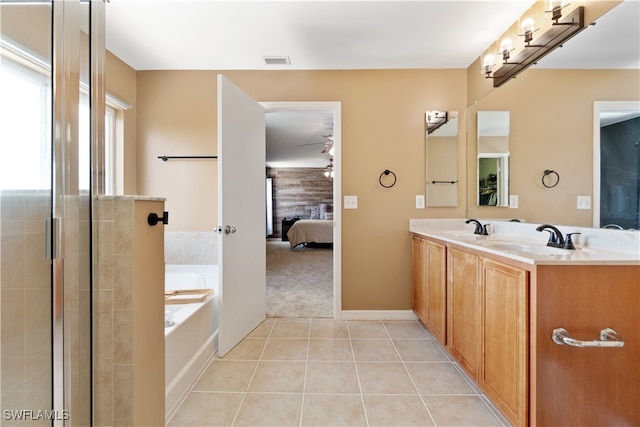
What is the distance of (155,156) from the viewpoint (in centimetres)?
256

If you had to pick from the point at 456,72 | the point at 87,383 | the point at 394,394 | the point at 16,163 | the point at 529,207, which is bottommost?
the point at 394,394

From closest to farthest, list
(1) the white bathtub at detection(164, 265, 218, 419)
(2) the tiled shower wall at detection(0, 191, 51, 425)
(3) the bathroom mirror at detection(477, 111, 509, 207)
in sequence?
(2) the tiled shower wall at detection(0, 191, 51, 425)
(1) the white bathtub at detection(164, 265, 218, 419)
(3) the bathroom mirror at detection(477, 111, 509, 207)

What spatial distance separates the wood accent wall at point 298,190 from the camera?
870 cm

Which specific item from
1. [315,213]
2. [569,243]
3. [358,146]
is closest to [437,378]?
[569,243]

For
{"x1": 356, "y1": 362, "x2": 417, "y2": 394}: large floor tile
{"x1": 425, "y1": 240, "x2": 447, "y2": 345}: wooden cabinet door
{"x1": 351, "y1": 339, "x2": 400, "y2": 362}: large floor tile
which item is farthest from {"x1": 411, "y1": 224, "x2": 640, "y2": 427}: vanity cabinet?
{"x1": 351, "y1": 339, "x2": 400, "y2": 362}: large floor tile

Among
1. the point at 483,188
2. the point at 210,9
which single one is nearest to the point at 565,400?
the point at 483,188

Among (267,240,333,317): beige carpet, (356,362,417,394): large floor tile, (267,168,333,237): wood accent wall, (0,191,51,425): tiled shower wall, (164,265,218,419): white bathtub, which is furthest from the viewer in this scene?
(267,168,333,237): wood accent wall

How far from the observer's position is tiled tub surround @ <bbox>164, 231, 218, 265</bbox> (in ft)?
8.31

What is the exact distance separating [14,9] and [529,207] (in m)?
2.72

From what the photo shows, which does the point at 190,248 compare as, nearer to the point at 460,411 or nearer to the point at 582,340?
the point at 460,411

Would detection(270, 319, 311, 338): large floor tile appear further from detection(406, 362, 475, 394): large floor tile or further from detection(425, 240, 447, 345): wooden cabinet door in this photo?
detection(425, 240, 447, 345): wooden cabinet door

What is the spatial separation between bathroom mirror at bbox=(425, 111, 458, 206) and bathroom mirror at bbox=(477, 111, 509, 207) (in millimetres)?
218

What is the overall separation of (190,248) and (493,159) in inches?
110

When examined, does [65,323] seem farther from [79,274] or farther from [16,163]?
[16,163]
